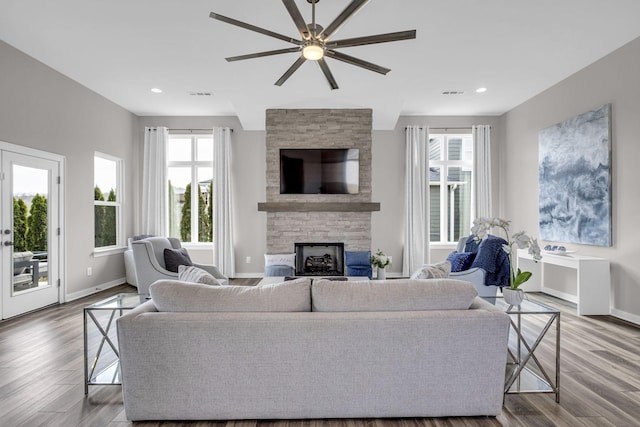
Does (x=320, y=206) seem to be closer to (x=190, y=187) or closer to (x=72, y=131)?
(x=190, y=187)

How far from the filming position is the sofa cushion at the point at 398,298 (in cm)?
175

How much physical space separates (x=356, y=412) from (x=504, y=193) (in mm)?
5413

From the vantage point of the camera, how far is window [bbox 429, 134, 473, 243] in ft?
20.5

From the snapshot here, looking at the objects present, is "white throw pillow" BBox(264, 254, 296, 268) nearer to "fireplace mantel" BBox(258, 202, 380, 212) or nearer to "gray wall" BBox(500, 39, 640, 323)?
"fireplace mantel" BBox(258, 202, 380, 212)

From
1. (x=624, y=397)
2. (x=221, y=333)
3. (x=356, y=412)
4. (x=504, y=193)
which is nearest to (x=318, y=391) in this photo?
(x=356, y=412)

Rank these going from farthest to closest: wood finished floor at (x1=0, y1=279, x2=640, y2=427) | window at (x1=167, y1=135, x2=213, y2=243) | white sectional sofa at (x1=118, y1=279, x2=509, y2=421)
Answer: window at (x1=167, y1=135, x2=213, y2=243)
wood finished floor at (x1=0, y1=279, x2=640, y2=427)
white sectional sofa at (x1=118, y1=279, x2=509, y2=421)

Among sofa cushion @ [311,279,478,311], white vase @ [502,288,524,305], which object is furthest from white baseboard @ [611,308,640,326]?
sofa cushion @ [311,279,478,311]

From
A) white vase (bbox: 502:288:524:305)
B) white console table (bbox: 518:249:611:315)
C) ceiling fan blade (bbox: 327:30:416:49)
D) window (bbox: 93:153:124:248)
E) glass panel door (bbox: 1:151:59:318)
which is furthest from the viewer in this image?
window (bbox: 93:153:124:248)

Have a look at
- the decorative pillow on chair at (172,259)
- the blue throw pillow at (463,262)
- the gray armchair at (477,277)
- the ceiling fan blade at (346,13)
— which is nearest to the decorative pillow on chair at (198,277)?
the decorative pillow on chair at (172,259)

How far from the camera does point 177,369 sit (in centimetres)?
170

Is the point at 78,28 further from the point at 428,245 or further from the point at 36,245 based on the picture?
the point at 428,245

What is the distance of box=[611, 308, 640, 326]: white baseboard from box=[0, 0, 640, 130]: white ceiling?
284 cm

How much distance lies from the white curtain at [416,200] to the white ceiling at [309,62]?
0.72 meters

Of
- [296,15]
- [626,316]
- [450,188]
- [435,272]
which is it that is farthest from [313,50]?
[450,188]
